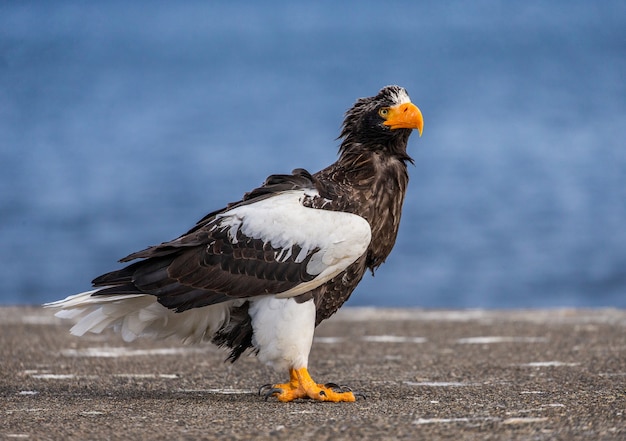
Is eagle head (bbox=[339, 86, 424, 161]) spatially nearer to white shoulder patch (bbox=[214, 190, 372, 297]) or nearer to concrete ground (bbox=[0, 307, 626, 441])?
white shoulder patch (bbox=[214, 190, 372, 297])

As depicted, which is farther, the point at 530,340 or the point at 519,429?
the point at 530,340

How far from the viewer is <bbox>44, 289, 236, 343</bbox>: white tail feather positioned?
19.5 ft

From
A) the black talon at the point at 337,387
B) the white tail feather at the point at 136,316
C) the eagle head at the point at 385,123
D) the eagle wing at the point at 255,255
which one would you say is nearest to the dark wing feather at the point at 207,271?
the eagle wing at the point at 255,255

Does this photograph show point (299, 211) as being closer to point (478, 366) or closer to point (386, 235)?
point (386, 235)

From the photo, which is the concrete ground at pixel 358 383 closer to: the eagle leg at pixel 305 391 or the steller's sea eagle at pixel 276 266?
the eagle leg at pixel 305 391

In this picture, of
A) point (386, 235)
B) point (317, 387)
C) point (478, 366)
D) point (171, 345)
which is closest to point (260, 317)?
point (317, 387)

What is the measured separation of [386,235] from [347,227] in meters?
0.46

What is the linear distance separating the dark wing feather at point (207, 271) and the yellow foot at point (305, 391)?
573 mm

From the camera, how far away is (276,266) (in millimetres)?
5660

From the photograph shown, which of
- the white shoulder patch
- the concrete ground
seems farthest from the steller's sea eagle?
the concrete ground

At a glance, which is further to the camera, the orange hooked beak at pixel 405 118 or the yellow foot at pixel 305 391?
the orange hooked beak at pixel 405 118

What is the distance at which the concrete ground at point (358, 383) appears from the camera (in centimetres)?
461

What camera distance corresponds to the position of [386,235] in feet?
19.8

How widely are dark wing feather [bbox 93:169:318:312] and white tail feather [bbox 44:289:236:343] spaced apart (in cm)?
15
